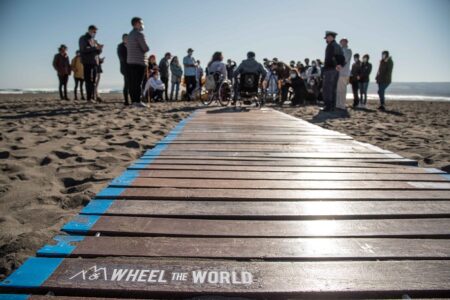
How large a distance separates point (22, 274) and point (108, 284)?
0.32 m

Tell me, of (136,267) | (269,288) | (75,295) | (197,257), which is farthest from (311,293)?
(75,295)

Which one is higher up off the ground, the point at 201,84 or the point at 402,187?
the point at 201,84

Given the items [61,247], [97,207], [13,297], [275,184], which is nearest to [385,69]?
[275,184]

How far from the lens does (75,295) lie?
3.58ft

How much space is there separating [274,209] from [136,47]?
7306 mm

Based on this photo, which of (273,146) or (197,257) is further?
(273,146)

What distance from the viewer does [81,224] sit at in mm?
1580

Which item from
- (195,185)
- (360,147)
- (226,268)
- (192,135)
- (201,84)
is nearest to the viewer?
(226,268)

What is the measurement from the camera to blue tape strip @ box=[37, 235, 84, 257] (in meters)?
1.32

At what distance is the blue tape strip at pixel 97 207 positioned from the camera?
172 centimetres

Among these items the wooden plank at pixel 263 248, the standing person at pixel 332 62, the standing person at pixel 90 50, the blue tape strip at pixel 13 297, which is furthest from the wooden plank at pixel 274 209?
the standing person at pixel 90 50

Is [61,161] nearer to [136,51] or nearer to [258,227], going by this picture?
[258,227]

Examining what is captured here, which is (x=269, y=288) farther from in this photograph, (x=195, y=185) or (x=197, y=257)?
(x=195, y=185)

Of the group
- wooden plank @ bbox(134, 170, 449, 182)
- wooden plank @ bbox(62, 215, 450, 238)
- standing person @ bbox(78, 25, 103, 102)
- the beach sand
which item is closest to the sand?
the beach sand
